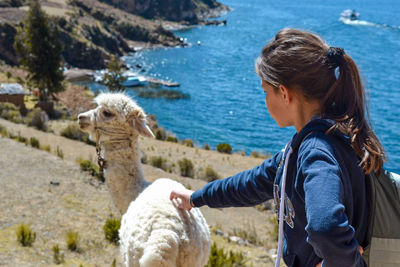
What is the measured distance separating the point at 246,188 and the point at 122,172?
6.00 feet

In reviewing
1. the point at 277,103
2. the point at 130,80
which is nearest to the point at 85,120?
the point at 277,103

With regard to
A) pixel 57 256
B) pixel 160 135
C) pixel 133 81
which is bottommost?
pixel 133 81

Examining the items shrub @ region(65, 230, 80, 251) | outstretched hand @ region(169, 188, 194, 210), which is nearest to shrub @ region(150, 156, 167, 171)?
shrub @ region(65, 230, 80, 251)

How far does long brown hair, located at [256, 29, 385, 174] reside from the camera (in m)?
1.62

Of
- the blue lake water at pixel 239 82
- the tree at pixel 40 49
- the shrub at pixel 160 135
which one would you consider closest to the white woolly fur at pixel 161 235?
the blue lake water at pixel 239 82

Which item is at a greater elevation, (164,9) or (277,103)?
(277,103)

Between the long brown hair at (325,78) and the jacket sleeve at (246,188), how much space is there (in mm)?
470

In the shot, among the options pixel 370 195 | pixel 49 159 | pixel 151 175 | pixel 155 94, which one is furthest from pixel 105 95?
pixel 155 94

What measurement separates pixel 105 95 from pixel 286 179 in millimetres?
2451

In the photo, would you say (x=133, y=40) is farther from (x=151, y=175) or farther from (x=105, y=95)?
(x=105, y=95)

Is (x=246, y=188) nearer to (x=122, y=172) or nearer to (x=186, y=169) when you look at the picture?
(x=122, y=172)

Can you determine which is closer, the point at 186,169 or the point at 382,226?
the point at 382,226

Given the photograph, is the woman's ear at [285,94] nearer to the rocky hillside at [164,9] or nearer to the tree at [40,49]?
the tree at [40,49]

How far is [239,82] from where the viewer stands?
165ft
